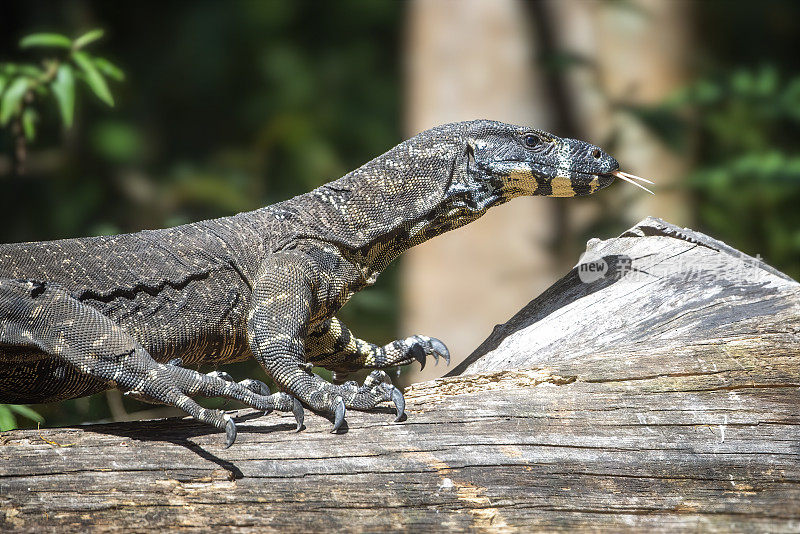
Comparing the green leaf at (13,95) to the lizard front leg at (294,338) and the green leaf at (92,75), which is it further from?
the lizard front leg at (294,338)

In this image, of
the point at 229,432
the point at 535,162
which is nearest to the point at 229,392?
the point at 229,432

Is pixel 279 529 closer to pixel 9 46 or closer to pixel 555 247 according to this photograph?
pixel 555 247

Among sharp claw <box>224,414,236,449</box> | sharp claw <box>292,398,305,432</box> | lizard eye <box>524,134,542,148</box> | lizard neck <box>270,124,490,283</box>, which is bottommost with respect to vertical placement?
sharp claw <box>224,414,236,449</box>

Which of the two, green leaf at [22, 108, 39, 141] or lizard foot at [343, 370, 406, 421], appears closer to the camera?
lizard foot at [343, 370, 406, 421]

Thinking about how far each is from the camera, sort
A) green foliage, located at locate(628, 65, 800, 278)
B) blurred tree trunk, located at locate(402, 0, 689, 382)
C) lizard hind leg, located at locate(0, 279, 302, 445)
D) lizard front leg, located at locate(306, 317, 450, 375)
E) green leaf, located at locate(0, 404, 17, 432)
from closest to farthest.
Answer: lizard hind leg, located at locate(0, 279, 302, 445) → green leaf, located at locate(0, 404, 17, 432) → lizard front leg, located at locate(306, 317, 450, 375) → green foliage, located at locate(628, 65, 800, 278) → blurred tree trunk, located at locate(402, 0, 689, 382)

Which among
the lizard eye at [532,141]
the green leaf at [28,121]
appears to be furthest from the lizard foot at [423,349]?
the green leaf at [28,121]

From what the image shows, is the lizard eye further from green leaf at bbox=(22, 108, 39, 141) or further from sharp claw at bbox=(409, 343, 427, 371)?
green leaf at bbox=(22, 108, 39, 141)

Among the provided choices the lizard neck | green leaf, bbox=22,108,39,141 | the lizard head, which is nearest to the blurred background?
green leaf, bbox=22,108,39,141
